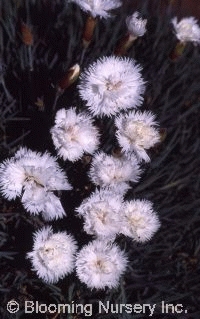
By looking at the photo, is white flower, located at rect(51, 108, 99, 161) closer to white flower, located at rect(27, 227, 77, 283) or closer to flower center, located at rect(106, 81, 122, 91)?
flower center, located at rect(106, 81, 122, 91)

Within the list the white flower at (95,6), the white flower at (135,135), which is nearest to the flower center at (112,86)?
the white flower at (135,135)


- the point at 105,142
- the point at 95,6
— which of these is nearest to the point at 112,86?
the point at 105,142

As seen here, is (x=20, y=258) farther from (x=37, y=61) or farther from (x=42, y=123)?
(x=37, y=61)

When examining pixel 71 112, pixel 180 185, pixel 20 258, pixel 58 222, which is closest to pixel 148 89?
pixel 180 185

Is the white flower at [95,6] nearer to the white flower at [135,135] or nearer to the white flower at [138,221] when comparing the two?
the white flower at [135,135]

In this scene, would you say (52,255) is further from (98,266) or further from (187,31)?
(187,31)

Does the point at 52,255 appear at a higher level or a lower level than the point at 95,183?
lower
